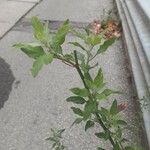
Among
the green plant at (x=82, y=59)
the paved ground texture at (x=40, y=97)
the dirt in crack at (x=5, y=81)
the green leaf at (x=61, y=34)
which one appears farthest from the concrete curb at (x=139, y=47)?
the dirt in crack at (x=5, y=81)

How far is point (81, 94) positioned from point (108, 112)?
25cm

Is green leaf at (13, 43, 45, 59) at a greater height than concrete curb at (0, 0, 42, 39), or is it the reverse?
concrete curb at (0, 0, 42, 39)

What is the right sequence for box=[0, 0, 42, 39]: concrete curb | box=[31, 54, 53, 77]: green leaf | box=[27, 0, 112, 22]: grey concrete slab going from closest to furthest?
1. box=[31, 54, 53, 77]: green leaf
2. box=[0, 0, 42, 39]: concrete curb
3. box=[27, 0, 112, 22]: grey concrete slab

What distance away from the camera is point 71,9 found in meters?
8.46

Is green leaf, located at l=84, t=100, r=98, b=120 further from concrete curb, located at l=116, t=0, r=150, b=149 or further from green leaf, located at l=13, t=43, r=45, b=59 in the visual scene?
concrete curb, located at l=116, t=0, r=150, b=149

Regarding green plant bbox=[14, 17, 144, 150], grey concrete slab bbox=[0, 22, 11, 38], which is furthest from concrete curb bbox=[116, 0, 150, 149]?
grey concrete slab bbox=[0, 22, 11, 38]

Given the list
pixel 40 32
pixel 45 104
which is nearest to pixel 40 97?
pixel 45 104

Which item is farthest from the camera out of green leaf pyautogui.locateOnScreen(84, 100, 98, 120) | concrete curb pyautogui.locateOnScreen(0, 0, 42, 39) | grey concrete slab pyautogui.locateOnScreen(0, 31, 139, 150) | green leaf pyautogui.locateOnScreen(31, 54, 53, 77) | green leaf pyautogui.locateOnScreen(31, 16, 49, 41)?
concrete curb pyautogui.locateOnScreen(0, 0, 42, 39)

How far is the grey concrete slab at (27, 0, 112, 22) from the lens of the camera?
26.0 feet

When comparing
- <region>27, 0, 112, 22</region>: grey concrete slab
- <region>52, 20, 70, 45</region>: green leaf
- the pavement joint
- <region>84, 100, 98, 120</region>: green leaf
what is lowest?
<region>84, 100, 98, 120</region>: green leaf

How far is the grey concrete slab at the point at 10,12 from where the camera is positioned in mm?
7430

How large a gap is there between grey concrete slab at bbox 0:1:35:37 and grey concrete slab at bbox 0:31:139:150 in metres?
1.46

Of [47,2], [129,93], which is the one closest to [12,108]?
[129,93]

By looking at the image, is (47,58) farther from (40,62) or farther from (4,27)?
(4,27)
